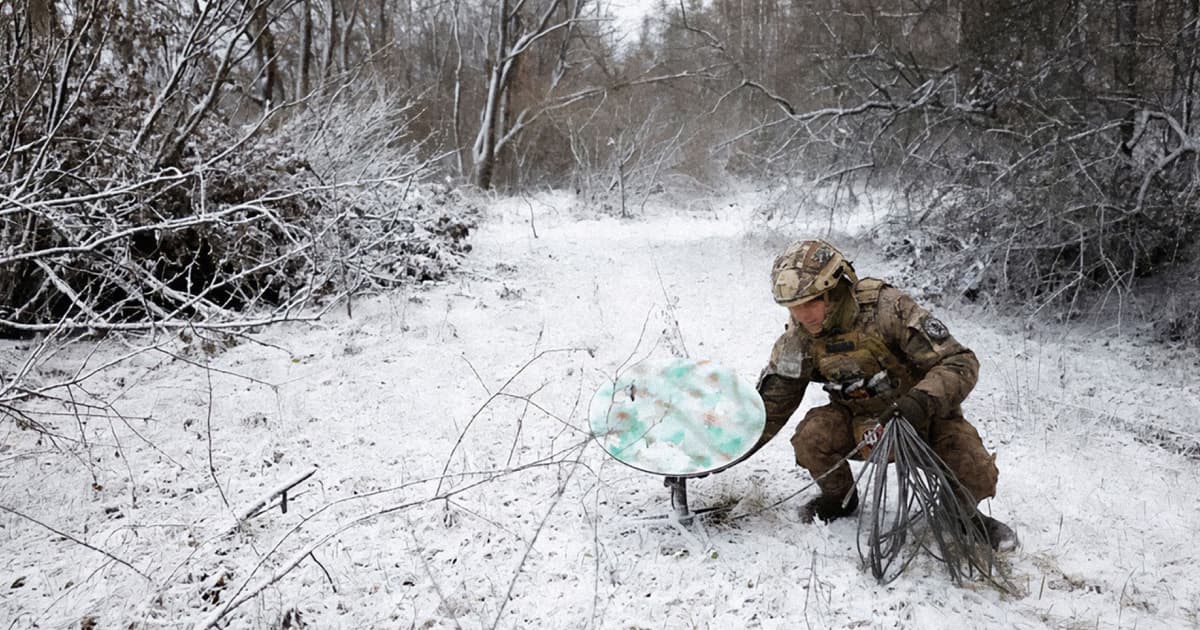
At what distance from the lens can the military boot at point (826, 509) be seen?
2.93 m

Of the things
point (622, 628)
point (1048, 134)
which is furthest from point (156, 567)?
point (1048, 134)

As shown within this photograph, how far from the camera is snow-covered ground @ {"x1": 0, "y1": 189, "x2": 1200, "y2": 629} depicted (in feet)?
7.77

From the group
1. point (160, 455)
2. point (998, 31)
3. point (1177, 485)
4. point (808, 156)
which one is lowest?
point (1177, 485)

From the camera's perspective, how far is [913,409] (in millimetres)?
2383

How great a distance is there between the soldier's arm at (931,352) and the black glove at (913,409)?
0.02 metres

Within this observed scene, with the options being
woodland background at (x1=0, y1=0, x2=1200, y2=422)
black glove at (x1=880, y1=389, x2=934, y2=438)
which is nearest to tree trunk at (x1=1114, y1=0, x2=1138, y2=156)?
woodland background at (x1=0, y1=0, x2=1200, y2=422)

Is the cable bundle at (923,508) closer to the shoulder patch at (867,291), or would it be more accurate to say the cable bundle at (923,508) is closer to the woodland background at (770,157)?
the shoulder patch at (867,291)

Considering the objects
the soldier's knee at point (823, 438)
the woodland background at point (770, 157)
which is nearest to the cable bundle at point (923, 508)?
the soldier's knee at point (823, 438)

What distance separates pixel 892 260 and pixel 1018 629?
243 inches

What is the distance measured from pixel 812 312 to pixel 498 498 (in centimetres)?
160

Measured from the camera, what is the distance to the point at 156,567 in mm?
2541

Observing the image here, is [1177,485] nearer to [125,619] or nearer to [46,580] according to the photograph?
[125,619]

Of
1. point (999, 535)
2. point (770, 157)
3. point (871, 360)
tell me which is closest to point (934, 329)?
point (871, 360)

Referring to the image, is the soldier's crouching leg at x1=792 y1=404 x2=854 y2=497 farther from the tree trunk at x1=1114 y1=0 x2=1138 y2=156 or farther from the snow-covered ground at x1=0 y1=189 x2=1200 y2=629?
the tree trunk at x1=1114 y1=0 x2=1138 y2=156
